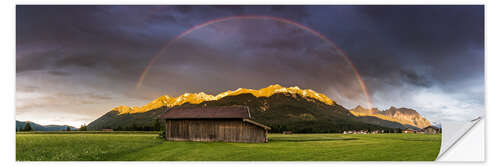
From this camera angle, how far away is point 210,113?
99.2 ft

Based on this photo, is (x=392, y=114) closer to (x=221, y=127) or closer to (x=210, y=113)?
(x=221, y=127)

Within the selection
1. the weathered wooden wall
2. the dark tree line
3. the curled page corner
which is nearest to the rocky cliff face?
the curled page corner

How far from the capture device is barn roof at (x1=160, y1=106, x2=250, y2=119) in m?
29.6

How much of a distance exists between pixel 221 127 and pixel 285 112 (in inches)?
2224

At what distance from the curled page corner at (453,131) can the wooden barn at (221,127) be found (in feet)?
47.5

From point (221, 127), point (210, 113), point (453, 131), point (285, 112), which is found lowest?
point (285, 112)

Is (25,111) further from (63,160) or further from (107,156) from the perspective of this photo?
(107,156)

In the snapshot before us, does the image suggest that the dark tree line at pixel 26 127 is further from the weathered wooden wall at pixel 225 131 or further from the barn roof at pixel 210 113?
the weathered wooden wall at pixel 225 131

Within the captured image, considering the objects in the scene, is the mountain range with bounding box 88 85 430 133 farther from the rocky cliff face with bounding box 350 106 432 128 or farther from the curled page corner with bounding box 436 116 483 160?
the curled page corner with bounding box 436 116 483 160

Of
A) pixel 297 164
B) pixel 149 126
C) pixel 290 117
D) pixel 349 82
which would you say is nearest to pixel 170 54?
pixel 149 126

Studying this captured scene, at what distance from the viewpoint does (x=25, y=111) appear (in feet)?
81.0

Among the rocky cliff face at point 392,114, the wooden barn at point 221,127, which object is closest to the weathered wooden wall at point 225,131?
the wooden barn at point 221,127

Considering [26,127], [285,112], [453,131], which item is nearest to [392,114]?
[285,112]
